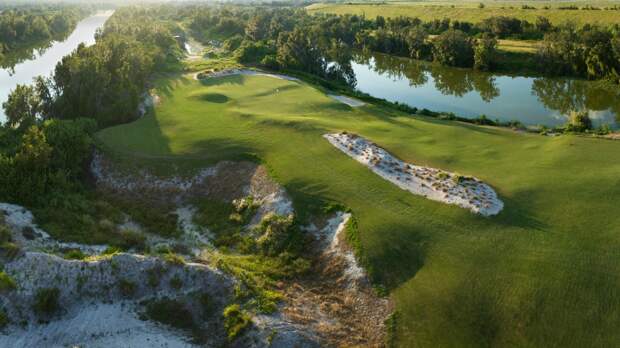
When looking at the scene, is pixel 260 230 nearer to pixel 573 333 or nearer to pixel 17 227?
pixel 17 227

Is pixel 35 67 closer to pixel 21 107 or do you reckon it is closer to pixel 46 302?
Result: pixel 21 107

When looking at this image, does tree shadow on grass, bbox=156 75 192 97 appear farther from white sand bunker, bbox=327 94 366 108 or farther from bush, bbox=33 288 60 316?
bush, bbox=33 288 60 316

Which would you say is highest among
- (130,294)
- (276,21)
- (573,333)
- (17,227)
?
(276,21)

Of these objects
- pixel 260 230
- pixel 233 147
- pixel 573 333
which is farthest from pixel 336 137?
pixel 573 333

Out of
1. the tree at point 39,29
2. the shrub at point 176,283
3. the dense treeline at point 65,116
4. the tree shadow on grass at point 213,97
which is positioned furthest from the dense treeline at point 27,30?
the shrub at point 176,283

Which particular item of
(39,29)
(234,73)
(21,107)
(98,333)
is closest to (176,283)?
(98,333)

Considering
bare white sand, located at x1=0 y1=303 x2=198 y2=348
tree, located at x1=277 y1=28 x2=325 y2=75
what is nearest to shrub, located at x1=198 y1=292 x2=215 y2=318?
bare white sand, located at x1=0 y1=303 x2=198 y2=348
